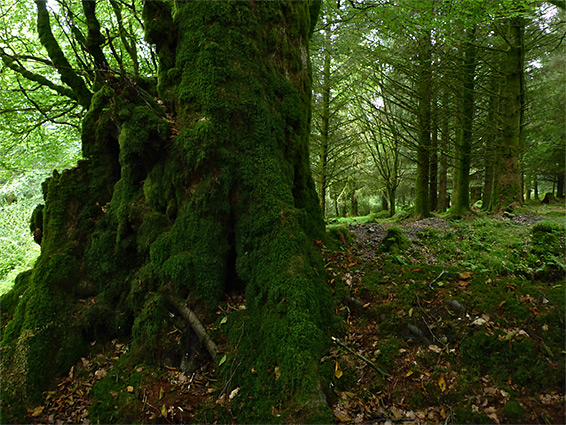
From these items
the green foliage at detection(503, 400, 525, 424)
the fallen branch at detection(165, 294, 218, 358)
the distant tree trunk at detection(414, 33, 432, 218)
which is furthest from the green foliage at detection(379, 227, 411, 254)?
the distant tree trunk at detection(414, 33, 432, 218)

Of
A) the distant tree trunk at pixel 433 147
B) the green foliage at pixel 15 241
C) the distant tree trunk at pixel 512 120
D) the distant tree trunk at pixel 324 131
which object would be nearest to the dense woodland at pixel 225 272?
the distant tree trunk at pixel 512 120

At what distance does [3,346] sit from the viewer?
317 cm

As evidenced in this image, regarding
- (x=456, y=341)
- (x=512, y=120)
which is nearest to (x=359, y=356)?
(x=456, y=341)

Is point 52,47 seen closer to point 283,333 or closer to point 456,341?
point 283,333

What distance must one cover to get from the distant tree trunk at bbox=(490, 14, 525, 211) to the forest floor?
7889 mm

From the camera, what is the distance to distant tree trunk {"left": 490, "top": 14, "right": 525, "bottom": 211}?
9.13 metres

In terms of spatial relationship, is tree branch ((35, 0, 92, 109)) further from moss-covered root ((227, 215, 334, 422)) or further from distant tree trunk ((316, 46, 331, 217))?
distant tree trunk ((316, 46, 331, 217))

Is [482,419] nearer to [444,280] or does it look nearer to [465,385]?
[465,385]

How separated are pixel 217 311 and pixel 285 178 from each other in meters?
1.90

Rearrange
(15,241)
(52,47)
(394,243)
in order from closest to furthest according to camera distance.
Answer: (52,47) < (394,243) < (15,241)

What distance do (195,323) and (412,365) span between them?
2.27 m

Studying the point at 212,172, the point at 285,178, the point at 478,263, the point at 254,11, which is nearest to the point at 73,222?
the point at 212,172

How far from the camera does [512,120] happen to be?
9.38m

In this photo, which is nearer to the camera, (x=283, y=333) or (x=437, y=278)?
(x=283, y=333)
